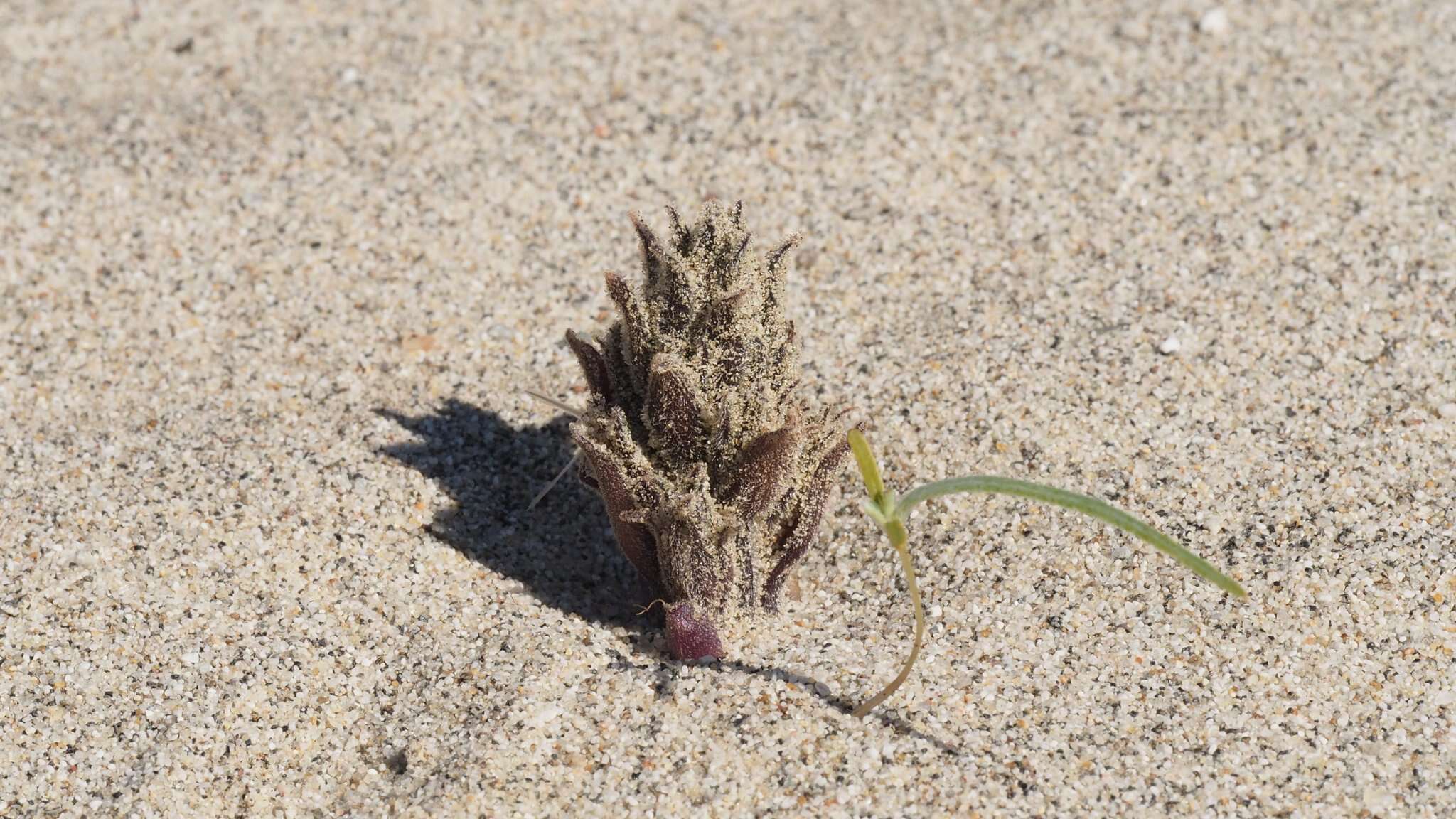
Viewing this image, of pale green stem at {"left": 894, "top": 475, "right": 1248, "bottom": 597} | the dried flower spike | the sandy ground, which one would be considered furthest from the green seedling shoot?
the sandy ground

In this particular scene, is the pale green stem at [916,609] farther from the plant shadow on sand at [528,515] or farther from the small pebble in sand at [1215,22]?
the small pebble in sand at [1215,22]

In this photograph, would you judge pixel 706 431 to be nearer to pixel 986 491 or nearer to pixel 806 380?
pixel 986 491

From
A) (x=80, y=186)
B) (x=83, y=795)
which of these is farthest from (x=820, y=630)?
(x=80, y=186)

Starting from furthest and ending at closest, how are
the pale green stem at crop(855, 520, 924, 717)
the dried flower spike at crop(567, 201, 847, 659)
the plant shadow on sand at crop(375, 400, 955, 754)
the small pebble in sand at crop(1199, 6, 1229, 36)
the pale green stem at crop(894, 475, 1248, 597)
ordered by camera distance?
the small pebble in sand at crop(1199, 6, 1229, 36) < the plant shadow on sand at crop(375, 400, 955, 754) < the dried flower spike at crop(567, 201, 847, 659) < the pale green stem at crop(855, 520, 924, 717) < the pale green stem at crop(894, 475, 1248, 597)

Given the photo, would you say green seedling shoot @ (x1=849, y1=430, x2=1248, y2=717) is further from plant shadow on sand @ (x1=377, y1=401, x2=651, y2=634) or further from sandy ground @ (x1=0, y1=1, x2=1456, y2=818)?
plant shadow on sand @ (x1=377, y1=401, x2=651, y2=634)

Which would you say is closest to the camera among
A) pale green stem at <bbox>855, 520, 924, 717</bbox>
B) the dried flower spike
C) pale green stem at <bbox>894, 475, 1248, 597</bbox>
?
pale green stem at <bbox>894, 475, 1248, 597</bbox>

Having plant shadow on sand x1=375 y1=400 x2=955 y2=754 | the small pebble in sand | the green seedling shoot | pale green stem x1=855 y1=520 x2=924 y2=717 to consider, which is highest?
the small pebble in sand

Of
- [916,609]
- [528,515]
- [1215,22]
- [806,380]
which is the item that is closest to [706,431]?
[916,609]
